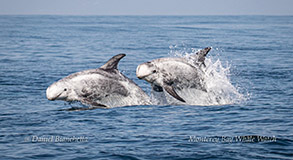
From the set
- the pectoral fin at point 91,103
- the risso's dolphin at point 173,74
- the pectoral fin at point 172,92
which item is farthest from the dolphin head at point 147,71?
the pectoral fin at point 91,103

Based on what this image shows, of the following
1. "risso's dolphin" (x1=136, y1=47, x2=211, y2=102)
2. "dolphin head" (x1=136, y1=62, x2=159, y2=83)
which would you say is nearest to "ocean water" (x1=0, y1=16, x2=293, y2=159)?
"risso's dolphin" (x1=136, y1=47, x2=211, y2=102)

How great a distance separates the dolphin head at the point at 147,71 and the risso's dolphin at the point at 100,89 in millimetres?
609

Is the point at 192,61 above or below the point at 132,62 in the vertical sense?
below

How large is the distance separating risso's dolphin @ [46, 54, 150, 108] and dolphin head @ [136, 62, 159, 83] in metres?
0.61

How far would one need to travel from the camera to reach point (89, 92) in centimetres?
1317

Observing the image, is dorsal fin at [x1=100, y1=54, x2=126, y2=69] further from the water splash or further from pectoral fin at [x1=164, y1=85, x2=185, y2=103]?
pectoral fin at [x1=164, y1=85, x2=185, y2=103]

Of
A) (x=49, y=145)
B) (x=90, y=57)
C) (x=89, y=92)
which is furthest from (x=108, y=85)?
(x=90, y=57)

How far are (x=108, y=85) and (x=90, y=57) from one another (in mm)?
16687

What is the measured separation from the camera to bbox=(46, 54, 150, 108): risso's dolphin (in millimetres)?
13047

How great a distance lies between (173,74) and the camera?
13453 millimetres

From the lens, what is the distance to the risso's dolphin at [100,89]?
514 inches

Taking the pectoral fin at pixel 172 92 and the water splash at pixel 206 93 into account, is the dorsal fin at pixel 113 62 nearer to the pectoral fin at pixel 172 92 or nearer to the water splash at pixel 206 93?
the water splash at pixel 206 93

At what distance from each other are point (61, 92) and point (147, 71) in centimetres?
245

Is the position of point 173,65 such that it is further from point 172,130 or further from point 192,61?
point 172,130
